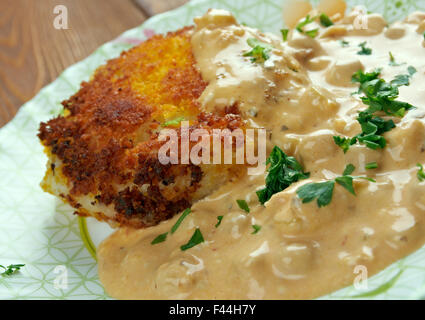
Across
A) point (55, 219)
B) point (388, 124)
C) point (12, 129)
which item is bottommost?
point (55, 219)

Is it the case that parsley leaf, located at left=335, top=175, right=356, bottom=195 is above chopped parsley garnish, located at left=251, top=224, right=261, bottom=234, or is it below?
above

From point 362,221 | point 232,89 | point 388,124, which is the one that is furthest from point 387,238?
point 232,89

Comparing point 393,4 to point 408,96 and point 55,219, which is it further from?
point 55,219

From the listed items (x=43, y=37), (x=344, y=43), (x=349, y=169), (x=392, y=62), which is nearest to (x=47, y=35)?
(x=43, y=37)

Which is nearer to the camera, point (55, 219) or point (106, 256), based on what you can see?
point (106, 256)

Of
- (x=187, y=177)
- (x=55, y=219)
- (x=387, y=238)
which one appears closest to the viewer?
(x=387, y=238)

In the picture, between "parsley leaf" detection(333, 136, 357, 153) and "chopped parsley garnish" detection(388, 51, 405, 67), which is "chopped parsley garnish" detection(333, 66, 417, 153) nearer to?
"parsley leaf" detection(333, 136, 357, 153)

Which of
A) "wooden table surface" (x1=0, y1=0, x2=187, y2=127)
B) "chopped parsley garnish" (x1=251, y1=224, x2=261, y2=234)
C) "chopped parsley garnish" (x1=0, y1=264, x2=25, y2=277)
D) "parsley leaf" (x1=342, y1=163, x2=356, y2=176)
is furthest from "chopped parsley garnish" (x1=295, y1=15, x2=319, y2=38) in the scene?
"chopped parsley garnish" (x1=0, y1=264, x2=25, y2=277)

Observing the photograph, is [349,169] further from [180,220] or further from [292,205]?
[180,220]
